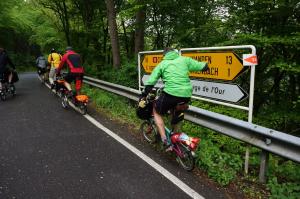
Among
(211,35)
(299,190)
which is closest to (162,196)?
(299,190)

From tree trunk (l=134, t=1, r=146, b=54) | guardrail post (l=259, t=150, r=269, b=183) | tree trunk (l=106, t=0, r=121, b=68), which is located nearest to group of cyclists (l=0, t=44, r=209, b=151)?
guardrail post (l=259, t=150, r=269, b=183)

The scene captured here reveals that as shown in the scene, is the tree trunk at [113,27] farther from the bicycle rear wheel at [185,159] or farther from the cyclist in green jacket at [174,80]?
the bicycle rear wheel at [185,159]

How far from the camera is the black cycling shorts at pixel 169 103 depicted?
5418 millimetres

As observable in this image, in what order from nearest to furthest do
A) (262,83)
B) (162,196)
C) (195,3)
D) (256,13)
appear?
(162,196), (256,13), (262,83), (195,3)

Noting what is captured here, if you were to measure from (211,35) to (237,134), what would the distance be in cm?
675

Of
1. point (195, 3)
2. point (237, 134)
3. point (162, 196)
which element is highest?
point (195, 3)

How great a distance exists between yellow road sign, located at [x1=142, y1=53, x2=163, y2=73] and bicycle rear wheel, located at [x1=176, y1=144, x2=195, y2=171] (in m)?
3.57

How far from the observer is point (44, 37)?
2491cm

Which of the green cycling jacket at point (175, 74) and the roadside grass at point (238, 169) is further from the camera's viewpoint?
the green cycling jacket at point (175, 74)

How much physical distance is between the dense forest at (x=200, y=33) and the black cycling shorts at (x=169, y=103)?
9.93 ft

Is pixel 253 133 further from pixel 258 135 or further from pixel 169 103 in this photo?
pixel 169 103

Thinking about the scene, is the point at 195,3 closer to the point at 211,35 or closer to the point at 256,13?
the point at 211,35

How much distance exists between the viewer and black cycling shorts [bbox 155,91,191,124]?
5.42m

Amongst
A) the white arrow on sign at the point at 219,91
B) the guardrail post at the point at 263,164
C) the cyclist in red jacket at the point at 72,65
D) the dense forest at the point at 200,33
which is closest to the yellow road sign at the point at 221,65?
the white arrow on sign at the point at 219,91
